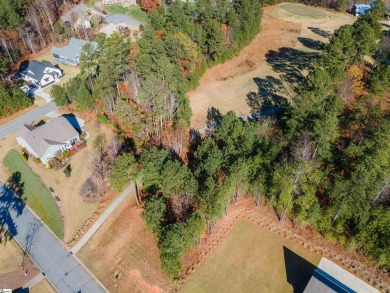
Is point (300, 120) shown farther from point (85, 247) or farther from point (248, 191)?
point (85, 247)

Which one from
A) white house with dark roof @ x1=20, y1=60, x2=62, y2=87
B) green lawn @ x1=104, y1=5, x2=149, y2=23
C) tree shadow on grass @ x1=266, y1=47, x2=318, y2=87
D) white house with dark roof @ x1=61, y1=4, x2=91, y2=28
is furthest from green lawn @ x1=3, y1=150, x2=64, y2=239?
green lawn @ x1=104, y1=5, x2=149, y2=23

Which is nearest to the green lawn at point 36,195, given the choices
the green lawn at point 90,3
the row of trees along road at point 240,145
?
the row of trees along road at point 240,145

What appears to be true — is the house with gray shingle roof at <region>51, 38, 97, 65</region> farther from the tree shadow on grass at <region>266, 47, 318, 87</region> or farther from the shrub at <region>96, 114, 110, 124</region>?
the tree shadow on grass at <region>266, 47, 318, 87</region>

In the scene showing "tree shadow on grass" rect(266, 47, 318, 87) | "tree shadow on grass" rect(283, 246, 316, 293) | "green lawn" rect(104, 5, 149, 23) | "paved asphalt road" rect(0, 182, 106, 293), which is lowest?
"paved asphalt road" rect(0, 182, 106, 293)

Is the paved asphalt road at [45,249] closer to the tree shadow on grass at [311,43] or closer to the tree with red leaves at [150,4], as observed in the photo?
the tree with red leaves at [150,4]

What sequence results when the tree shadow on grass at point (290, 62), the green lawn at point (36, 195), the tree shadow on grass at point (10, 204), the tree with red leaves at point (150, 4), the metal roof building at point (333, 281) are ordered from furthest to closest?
the tree with red leaves at point (150, 4), the tree shadow on grass at point (290, 62), the green lawn at point (36, 195), the tree shadow on grass at point (10, 204), the metal roof building at point (333, 281)

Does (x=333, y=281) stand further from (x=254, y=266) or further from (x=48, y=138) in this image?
(x=48, y=138)

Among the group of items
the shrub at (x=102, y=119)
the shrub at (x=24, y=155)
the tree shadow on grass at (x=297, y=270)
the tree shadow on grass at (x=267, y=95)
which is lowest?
the tree shadow on grass at (x=297, y=270)

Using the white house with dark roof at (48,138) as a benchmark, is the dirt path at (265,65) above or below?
above
